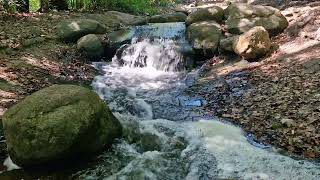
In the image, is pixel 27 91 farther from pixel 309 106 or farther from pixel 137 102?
pixel 309 106

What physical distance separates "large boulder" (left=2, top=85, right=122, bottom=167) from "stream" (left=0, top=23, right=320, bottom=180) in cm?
35

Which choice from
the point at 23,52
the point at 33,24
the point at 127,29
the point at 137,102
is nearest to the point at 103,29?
the point at 127,29

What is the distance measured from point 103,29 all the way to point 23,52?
4.03 meters

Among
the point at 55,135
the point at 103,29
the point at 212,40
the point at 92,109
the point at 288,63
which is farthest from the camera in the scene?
the point at 103,29

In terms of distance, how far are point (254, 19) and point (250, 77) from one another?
335 cm

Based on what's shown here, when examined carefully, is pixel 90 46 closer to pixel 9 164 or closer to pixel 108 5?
pixel 9 164

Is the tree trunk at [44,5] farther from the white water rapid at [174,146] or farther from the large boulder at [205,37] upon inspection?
the large boulder at [205,37]

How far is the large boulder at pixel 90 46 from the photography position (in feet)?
37.4

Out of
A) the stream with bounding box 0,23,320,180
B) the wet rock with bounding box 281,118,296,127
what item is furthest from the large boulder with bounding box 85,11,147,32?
the wet rock with bounding box 281,118,296,127

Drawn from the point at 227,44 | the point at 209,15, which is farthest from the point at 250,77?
the point at 209,15

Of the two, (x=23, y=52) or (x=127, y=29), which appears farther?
(x=127, y=29)

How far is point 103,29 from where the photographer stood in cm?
1323

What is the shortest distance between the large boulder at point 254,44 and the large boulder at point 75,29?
217 inches

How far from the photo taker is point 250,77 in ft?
29.0
